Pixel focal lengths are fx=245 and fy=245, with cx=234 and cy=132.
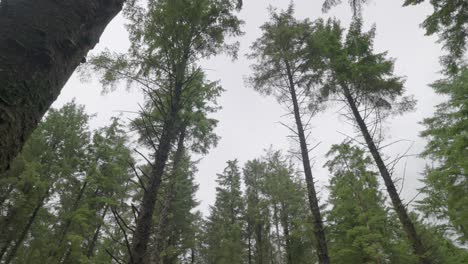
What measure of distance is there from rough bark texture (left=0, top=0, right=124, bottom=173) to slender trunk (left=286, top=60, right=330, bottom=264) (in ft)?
25.9

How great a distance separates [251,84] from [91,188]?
10.4 m

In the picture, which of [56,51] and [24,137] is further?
[56,51]

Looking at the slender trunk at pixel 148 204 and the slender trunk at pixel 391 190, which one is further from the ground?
the slender trunk at pixel 391 190

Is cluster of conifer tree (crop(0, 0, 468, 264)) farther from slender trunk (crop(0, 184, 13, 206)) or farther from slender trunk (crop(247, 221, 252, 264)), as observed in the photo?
slender trunk (crop(247, 221, 252, 264))

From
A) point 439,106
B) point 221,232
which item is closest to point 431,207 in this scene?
point 439,106

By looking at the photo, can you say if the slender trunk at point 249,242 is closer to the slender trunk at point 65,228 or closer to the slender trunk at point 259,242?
the slender trunk at point 259,242

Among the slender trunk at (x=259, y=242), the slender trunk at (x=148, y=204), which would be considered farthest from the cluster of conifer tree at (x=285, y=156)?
the slender trunk at (x=259, y=242)

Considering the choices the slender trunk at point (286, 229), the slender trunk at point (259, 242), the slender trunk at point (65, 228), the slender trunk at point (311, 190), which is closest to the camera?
the slender trunk at point (311, 190)

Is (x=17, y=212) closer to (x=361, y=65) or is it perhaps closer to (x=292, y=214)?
(x=292, y=214)

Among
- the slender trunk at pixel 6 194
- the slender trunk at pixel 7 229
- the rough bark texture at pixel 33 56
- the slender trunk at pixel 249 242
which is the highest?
the slender trunk at pixel 249 242

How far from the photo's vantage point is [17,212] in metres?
10.2

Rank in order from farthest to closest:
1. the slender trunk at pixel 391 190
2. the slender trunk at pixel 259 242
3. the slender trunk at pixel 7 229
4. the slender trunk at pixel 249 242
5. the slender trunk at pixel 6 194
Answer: the slender trunk at pixel 249 242
the slender trunk at pixel 259 242
the slender trunk at pixel 6 194
the slender trunk at pixel 7 229
the slender trunk at pixel 391 190

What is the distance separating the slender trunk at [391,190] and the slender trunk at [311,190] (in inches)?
107

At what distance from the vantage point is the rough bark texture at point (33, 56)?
2.89 ft
